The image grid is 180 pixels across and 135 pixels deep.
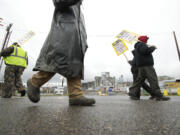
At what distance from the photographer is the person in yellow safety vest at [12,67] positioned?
3.39m

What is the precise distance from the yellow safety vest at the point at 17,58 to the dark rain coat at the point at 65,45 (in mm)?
2175

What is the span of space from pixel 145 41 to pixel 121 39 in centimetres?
182

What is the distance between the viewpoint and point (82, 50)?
5.68 feet

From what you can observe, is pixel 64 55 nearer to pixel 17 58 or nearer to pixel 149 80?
pixel 149 80

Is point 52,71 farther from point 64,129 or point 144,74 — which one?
point 144,74

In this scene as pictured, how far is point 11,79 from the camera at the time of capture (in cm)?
347

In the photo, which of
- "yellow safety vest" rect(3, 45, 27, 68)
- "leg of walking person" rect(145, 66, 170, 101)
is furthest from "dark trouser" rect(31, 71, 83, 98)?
"yellow safety vest" rect(3, 45, 27, 68)

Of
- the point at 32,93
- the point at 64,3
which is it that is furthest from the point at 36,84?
the point at 64,3

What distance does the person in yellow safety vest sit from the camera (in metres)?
3.39

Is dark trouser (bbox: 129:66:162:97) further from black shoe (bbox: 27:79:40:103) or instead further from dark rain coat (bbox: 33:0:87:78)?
black shoe (bbox: 27:79:40:103)

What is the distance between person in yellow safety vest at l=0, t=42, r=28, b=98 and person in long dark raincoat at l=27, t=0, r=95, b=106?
6.83 feet

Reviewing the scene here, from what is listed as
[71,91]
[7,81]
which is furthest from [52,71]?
[7,81]

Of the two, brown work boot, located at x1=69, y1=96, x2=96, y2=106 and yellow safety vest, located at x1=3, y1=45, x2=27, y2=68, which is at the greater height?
yellow safety vest, located at x1=3, y1=45, x2=27, y2=68

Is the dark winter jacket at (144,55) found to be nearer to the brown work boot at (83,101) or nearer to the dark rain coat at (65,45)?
the dark rain coat at (65,45)
